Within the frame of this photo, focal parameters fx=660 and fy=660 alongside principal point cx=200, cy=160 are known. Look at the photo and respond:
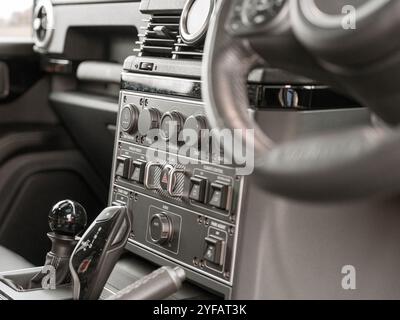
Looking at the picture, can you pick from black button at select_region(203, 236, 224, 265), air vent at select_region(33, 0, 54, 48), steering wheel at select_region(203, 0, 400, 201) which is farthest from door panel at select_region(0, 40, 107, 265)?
steering wheel at select_region(203, 0, 400, 201)

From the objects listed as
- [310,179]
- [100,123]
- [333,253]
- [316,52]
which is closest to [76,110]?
[100,123]

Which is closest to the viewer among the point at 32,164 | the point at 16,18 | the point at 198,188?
the point at 198,188

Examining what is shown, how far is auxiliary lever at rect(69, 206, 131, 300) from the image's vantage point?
104cm

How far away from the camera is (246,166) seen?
2.41 feet

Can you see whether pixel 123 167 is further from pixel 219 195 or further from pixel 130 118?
pixel 219 195

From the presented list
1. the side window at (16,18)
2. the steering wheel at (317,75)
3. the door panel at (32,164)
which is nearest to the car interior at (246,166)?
the steering wheel at (317,75)

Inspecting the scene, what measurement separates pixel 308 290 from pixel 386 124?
396mm

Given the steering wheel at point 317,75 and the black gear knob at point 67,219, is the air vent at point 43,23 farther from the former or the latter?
the steering wheel at point 317,75

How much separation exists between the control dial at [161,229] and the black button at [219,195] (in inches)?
5.2

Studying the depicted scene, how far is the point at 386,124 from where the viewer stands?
74cm

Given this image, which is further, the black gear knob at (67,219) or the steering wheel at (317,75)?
the black gear knob at (67,219)

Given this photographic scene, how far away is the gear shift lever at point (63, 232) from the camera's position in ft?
3.87

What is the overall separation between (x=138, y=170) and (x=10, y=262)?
41cm

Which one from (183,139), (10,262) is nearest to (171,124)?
(183,139)
